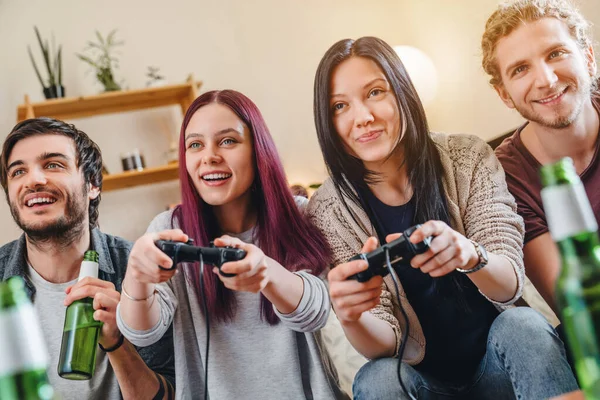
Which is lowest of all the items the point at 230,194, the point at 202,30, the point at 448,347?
the point at 448,347

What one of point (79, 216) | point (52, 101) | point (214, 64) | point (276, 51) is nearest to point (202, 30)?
point (214, 64)

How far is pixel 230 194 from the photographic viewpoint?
111 cm

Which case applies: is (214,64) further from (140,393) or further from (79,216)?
(140,393)

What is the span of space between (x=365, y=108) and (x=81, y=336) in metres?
0.65

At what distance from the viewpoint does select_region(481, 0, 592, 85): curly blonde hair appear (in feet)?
3.86

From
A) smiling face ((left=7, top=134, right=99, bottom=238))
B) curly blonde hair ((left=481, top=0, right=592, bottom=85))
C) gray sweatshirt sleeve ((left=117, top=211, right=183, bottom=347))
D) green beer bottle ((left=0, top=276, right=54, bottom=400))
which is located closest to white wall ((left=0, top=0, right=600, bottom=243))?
curly blonde hair ((left=481, top=0, right=592, bottom=85))

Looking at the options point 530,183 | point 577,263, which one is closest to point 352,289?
point 577,263

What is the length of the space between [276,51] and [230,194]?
1938 millimetres

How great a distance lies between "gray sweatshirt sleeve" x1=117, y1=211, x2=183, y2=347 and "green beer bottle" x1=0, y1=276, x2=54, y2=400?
48 cm

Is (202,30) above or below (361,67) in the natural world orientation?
above

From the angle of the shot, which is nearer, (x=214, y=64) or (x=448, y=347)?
(x=448, y=347)

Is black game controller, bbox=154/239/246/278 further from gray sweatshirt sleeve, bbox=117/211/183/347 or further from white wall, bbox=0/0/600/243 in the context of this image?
white wall, bbox=0/0/600/243

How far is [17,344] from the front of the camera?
442 millimetres

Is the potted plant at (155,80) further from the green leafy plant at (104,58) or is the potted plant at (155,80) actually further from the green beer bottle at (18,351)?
the green beer bottle at (18,351)
